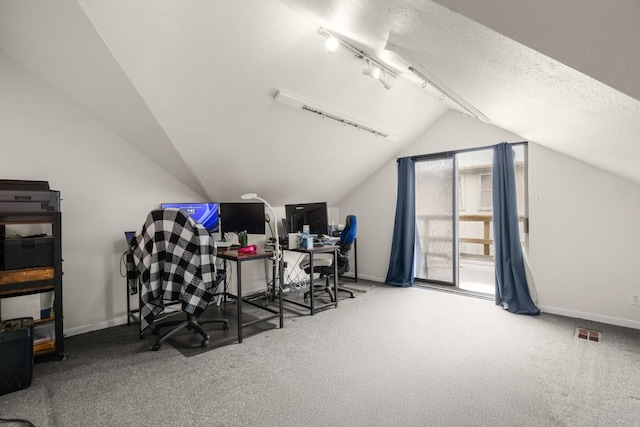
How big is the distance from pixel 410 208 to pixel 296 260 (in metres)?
2.06

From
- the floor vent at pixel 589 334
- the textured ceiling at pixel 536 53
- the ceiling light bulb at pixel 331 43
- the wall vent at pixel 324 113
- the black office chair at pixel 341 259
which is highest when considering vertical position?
the ceiling light bulb at pixel 331 43

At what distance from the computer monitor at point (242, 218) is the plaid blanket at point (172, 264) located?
1.03 m

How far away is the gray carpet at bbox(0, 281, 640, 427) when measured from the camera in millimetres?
1764

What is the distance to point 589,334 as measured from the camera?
2910 mm

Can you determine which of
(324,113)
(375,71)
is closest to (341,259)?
(324,113)

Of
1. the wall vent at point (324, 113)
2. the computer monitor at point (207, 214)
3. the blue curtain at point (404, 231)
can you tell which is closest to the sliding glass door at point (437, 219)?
the blue curtain at point (404, 231)

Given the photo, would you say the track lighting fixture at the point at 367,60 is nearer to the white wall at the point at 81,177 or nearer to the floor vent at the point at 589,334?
the white wall at the point at 81,177

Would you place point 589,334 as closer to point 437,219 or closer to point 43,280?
point 437,219

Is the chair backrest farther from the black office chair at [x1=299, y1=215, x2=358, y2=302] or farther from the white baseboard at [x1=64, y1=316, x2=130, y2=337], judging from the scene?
the white baseboard at [x1=64, y1=316, x2=130, y2=337]

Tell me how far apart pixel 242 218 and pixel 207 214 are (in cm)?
44

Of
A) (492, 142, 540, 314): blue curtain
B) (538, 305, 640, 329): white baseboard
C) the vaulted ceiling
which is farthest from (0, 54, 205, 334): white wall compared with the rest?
(538, 305, 640, 329): white baseboard

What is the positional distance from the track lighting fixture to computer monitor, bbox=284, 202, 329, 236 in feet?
5.30

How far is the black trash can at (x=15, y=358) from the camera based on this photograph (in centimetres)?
198

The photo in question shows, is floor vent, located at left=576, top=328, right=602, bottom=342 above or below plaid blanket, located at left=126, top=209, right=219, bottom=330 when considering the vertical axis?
below
